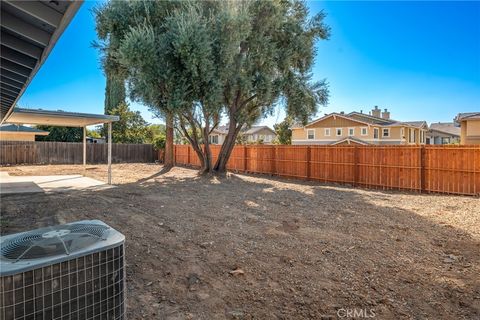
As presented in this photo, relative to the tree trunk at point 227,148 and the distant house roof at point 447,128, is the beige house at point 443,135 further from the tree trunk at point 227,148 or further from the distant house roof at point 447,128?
the tree trunk at point 227,148

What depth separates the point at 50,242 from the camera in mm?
1828

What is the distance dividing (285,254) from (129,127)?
28.0 meters

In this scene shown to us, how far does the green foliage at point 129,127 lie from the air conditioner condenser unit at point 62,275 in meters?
27.9

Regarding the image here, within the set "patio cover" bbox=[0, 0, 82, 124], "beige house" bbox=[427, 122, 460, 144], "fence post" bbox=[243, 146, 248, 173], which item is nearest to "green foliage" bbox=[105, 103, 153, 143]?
"fence post" bbox=[243, 146, 248, 173]

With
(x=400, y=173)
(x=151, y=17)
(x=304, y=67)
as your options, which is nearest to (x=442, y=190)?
(x=400, y=173)

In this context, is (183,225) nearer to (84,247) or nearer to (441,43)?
→ (84,247)

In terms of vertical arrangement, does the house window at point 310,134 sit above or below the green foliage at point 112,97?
below

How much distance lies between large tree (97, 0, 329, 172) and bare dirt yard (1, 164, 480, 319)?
209 inches

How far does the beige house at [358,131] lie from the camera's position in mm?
26875

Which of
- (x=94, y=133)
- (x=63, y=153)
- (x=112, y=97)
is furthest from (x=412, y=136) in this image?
(x=94, y=133)

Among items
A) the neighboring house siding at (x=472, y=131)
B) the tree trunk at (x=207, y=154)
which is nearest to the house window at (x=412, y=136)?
the neighboring house siding at (x=472, y=131)

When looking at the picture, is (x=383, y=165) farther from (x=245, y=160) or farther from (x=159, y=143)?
(x=159, y=143)

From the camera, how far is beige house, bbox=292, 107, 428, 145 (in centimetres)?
2688

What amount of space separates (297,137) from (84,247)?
3042 centimetres
